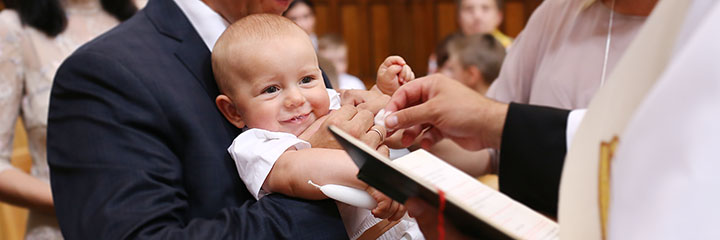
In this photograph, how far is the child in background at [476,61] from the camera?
3.46 metres

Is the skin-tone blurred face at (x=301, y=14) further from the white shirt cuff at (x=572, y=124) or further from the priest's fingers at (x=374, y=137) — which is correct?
the priest's fingers at (x=374, y=137)

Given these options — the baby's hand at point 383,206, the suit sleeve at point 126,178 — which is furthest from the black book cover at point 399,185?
the suit sleeve at point 126,178

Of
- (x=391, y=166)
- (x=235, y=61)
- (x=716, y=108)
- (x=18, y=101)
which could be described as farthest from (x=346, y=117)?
(x=18, y=101)

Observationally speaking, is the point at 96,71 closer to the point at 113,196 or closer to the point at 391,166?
the point at 113,196

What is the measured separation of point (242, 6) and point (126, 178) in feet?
1.81

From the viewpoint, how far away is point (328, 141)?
4.63ft

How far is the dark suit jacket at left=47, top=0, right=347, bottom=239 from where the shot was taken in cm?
130

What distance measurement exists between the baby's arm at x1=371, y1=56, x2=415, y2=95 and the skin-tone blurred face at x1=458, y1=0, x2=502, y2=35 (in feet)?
12.6

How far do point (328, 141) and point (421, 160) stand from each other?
0.29 metres

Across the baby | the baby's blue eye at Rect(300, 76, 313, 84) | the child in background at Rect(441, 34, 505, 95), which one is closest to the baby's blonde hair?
the baby

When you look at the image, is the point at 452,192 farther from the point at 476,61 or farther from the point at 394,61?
the point at 476,61

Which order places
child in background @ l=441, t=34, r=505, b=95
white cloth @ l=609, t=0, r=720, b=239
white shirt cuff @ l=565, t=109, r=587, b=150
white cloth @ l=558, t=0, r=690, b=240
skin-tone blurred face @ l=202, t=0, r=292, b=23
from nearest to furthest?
white cloth @ l=609, t=0, r=720, b=239, white cloth @ l=558, t=0, r=690, b=240, skin-tone blurred face @ l=202, t=0, r=292, b=23, white shirt cuff @ l=565, t=109, r=587, b=150, child in background @ l=441, t=34, r=505, b=95

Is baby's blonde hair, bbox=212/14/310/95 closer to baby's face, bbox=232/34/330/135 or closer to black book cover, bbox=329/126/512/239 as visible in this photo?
baby's face, bbox=232/34/330/135

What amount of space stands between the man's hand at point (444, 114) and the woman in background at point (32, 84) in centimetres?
170
